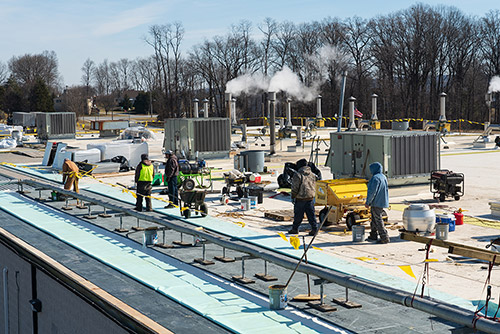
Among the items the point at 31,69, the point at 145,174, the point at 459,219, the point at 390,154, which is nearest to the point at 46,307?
the point at 145,174

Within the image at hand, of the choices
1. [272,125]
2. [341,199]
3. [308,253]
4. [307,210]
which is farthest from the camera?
[272,125]

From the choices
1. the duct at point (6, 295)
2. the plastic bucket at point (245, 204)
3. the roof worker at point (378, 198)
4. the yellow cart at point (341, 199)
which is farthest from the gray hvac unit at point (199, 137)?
the roof worker at point (378, 198)

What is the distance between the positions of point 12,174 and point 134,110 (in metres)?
93.1

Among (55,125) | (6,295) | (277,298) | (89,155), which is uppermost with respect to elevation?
(55,125)

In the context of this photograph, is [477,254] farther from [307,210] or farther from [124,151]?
[124,151]

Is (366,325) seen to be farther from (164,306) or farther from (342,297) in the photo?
(164,306)

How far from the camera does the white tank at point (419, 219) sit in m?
15.8

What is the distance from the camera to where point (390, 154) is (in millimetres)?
21781

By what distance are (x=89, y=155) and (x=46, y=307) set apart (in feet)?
65.6

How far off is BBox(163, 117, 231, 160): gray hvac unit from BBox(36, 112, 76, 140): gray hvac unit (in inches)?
893

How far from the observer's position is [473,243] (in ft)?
50.1

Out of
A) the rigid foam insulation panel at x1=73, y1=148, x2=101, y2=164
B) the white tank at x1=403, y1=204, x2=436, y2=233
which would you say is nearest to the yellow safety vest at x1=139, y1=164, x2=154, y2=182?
the white tank at x1=403, y1=204, x2=436, y2=233

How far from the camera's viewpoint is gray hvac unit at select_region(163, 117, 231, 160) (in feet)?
115

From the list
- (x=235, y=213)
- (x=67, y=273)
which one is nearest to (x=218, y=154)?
(x=235, y=213)
